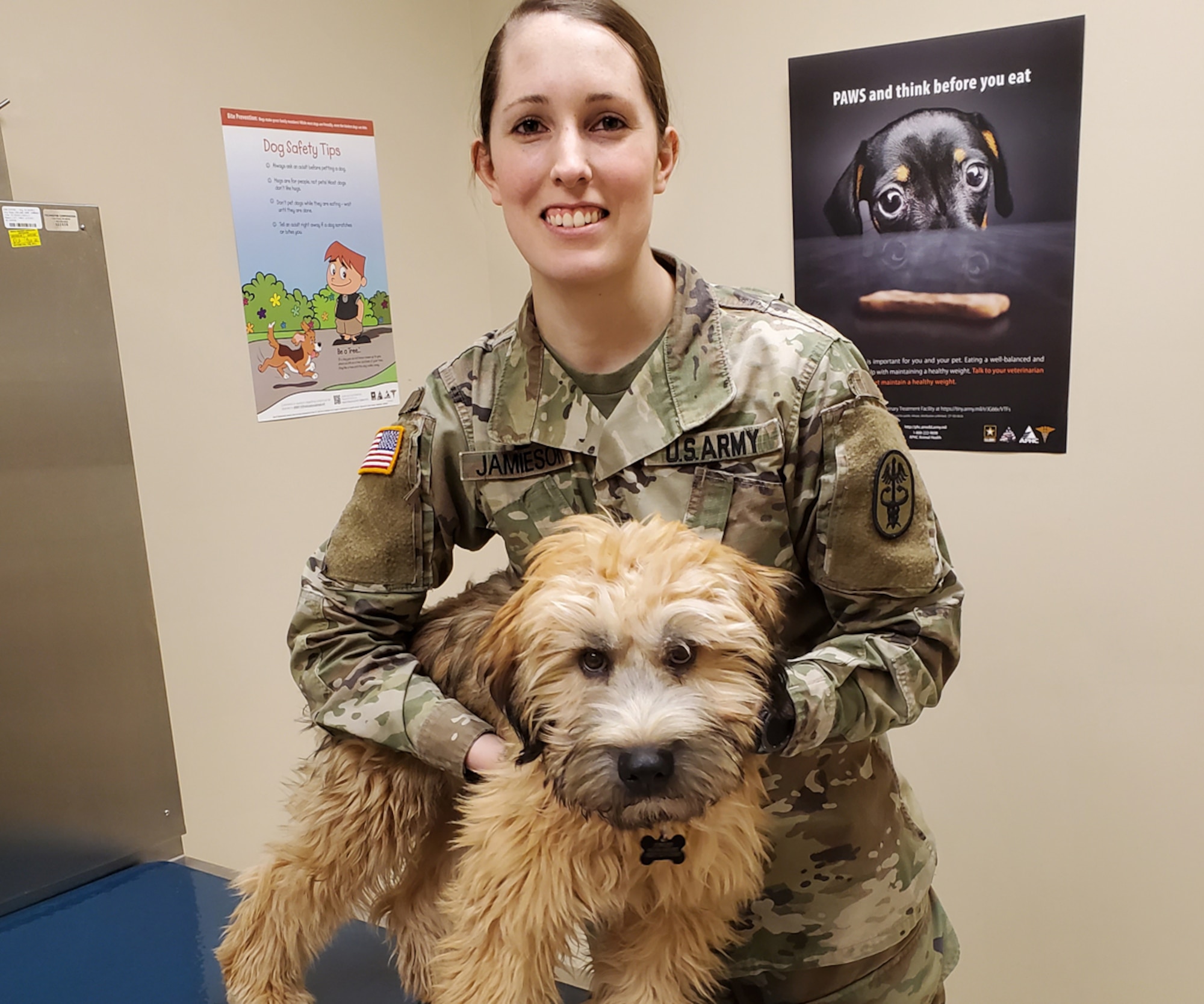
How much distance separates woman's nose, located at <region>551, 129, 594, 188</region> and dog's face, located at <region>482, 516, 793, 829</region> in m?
0.45

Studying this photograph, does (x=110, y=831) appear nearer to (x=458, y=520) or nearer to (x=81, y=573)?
(x=81, y=573)

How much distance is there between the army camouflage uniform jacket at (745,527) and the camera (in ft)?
4.27

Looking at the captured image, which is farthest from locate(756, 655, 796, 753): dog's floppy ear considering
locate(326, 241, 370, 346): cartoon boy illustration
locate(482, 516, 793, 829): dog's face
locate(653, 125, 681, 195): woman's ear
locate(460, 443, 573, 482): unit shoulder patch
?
locate(326, 241, 370, 346): cartoon boy illustration

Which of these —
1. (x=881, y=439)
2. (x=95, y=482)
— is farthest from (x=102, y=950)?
(x=881, y=439)

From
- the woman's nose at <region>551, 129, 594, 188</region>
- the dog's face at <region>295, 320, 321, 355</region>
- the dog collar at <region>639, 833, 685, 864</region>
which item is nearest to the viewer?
the dog collar at <region>639, 833, 685, 864</region>

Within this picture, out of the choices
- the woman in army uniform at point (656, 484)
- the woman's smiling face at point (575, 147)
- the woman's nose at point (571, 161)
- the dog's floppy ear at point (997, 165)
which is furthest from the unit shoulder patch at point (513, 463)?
the dog's floppy ear at point (997, 165)

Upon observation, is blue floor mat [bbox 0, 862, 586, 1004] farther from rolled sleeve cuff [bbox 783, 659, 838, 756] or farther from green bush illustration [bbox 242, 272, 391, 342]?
green bush illustration [bbox 242, 272, 391, 342]

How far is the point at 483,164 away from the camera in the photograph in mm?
1484

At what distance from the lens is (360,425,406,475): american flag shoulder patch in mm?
1441

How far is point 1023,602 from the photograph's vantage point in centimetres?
253

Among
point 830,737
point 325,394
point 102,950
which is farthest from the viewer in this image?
point 325,394

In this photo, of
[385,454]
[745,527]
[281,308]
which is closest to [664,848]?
Answer: [745,527]

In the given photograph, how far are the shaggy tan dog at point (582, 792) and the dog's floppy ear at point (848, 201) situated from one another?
163 centimetres

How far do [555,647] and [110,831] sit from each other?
63.5 inches
